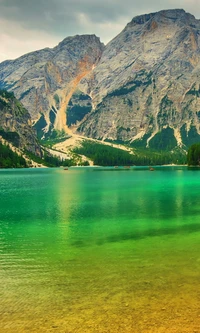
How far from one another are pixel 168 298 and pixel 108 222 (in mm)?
29213

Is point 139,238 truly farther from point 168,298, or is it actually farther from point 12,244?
point 168,298

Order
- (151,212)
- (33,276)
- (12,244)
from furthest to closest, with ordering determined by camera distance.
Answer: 1. (151,212)
2. (12,244)
3. (33,276)

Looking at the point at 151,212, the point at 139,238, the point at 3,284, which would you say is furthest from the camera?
the point at 151,212

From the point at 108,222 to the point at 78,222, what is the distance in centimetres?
413

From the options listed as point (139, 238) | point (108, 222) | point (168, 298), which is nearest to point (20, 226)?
point (108, 222)

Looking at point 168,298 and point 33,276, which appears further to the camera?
point 33,276

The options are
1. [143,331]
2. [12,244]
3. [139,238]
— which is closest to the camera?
[143,331]

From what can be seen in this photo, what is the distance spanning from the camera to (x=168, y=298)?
1962cm

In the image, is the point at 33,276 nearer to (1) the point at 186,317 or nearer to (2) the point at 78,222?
(1) the point at 186,317

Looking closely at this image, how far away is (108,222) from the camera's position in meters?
48.7

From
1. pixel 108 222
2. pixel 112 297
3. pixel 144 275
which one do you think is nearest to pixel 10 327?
pixel 112 297

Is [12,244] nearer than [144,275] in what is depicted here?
No

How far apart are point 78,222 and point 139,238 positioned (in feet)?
43.8

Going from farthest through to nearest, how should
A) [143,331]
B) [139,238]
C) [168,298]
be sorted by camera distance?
[139,238]
[168,298]
[143,331]
